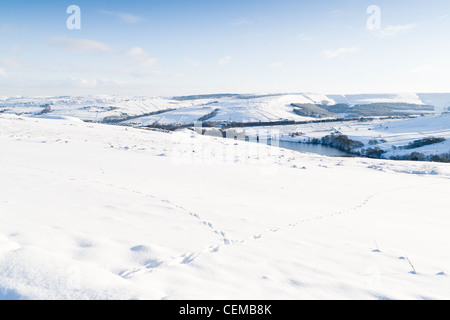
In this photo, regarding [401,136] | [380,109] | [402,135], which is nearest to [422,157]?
[401,136]

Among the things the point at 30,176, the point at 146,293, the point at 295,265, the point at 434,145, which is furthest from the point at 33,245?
the point at 434,145

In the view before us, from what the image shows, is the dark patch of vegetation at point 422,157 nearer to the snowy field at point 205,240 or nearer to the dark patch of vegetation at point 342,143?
the dark patch of vegetation at point 342,143

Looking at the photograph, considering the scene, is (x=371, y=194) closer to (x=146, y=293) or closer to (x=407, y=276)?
(x=407, y=276)

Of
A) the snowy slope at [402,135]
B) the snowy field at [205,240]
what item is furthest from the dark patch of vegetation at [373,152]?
the snowy field at [205,240]

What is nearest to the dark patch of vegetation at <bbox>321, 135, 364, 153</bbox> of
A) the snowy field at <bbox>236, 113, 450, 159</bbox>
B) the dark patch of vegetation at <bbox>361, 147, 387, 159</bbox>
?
the snowy field at <bbox>236, 113, 450, 159</bbox>

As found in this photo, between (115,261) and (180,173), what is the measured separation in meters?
7.68

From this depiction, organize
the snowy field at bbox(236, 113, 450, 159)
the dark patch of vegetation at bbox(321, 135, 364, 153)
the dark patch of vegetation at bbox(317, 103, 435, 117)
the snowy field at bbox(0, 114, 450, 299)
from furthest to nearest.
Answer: the dark patch of vegetation at bbox(317, 103, 435, 117)
the dark patch of vegetation at bbox(321, 135, 364, 153)
the snowy field at bbox(236, 113, 450, 159)
the snowy field at bbox(0, 114, 450, 299)

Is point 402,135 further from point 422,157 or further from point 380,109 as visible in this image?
point 380,109

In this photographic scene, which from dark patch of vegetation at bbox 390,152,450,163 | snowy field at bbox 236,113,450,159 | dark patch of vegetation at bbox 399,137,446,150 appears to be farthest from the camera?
dark patch of vegetation at bbox 399,137,446,150

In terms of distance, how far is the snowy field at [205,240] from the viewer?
2.83m

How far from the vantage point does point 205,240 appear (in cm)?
422

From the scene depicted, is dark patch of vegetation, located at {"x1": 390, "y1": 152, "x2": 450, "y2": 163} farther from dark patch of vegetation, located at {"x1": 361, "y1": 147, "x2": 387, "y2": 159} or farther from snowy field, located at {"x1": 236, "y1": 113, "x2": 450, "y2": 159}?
dark patch of vegetation, located at {"x1": 361, "y1": 147, "x2": 387, "y2": 159}

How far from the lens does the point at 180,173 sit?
35.8 ft

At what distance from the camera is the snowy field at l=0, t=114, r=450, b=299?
111 inches
